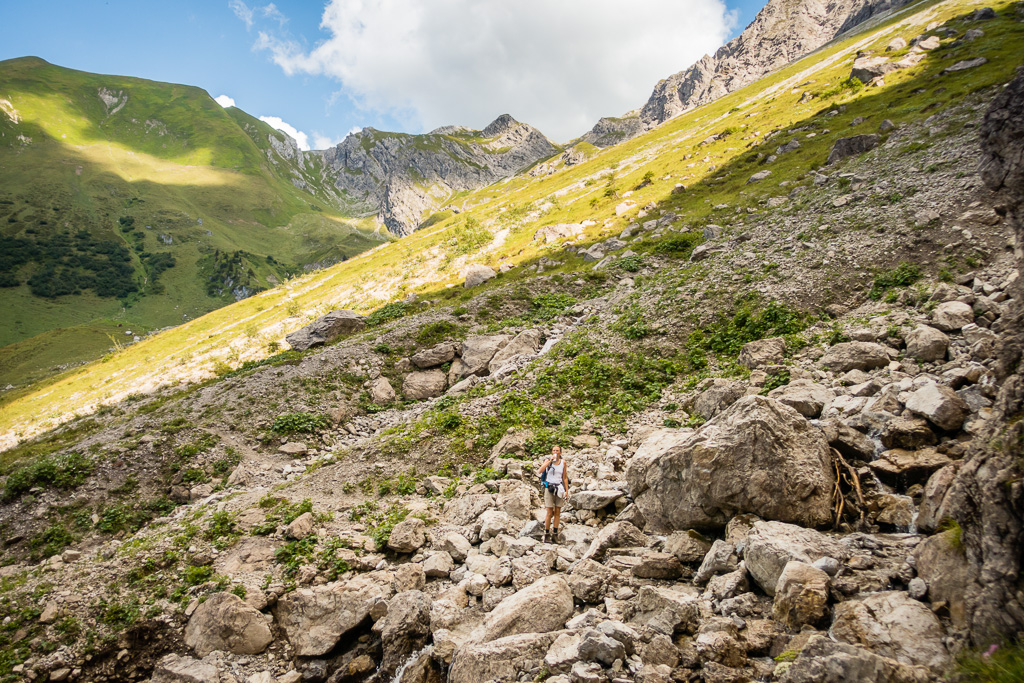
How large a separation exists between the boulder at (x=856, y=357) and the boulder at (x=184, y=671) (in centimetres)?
1998

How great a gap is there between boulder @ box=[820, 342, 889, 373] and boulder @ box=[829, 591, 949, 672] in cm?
1037

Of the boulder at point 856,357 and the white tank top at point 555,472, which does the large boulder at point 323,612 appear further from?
the boulder at point 856,357

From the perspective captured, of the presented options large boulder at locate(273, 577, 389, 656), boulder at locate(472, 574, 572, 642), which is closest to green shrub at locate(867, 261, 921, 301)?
boulder at locate(472, 574, 572, 642)

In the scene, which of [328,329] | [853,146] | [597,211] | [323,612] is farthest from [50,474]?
[853,146]

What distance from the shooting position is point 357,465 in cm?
1838

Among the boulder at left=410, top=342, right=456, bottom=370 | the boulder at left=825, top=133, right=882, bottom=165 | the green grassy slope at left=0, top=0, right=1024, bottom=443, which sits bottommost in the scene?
the boulder at left=410, top=342, right=456, bottom=370

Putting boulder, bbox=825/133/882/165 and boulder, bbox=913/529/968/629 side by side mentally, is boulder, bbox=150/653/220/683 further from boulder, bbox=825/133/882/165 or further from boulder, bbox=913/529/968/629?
boulder, bbox=825/133/882/165

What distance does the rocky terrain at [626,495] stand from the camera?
6242mm

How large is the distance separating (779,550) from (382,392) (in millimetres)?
24264

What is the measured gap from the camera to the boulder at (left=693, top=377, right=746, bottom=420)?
14.7 metres

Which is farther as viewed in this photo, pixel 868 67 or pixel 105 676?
pixel 868 67

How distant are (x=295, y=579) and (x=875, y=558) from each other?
1382cm

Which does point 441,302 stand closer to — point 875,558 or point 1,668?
point 1,668

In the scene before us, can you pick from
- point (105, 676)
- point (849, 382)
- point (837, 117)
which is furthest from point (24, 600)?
point (837, 117)
